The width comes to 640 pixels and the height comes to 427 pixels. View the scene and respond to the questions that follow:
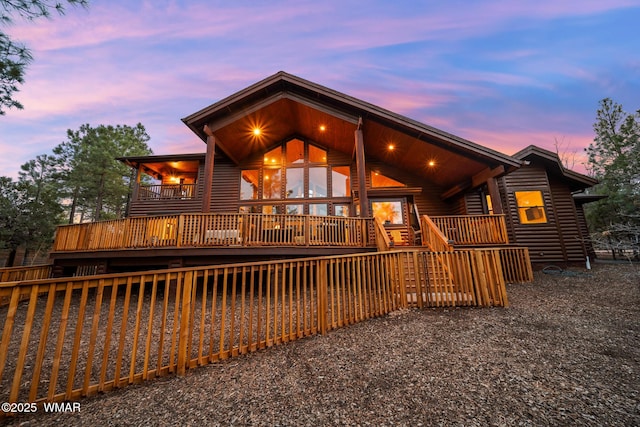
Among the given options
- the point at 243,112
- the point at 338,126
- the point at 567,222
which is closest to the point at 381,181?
the point at 338,126

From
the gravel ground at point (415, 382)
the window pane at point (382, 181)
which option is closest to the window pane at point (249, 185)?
the window pane at point (382, 181)

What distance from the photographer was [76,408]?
7.24 ft

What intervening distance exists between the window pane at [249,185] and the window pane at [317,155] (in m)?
3.06

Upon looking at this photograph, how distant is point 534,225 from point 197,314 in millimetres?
13844

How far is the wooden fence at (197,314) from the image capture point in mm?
2436

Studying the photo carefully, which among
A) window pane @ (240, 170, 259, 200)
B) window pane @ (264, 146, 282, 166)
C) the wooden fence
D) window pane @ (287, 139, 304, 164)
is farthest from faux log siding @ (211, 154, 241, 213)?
the wooden fence

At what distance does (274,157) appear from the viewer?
1226 cm

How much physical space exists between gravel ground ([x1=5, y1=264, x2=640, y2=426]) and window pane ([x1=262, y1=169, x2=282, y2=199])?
8.87m

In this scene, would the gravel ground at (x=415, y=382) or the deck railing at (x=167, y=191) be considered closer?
the gravel ground at (x=415, y=382)

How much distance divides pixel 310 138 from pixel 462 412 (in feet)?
39.0

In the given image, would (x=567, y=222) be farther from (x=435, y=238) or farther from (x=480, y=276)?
(x=480, y=276)

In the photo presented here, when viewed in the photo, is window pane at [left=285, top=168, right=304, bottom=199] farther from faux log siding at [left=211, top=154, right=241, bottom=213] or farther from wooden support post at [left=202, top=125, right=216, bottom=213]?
wooden support post at [left=202, top=125, right=216, bottom=213]

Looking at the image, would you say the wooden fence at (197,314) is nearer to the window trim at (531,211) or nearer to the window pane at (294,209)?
the window pane at (294,209)

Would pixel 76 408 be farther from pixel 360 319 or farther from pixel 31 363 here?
pixel 360 319
